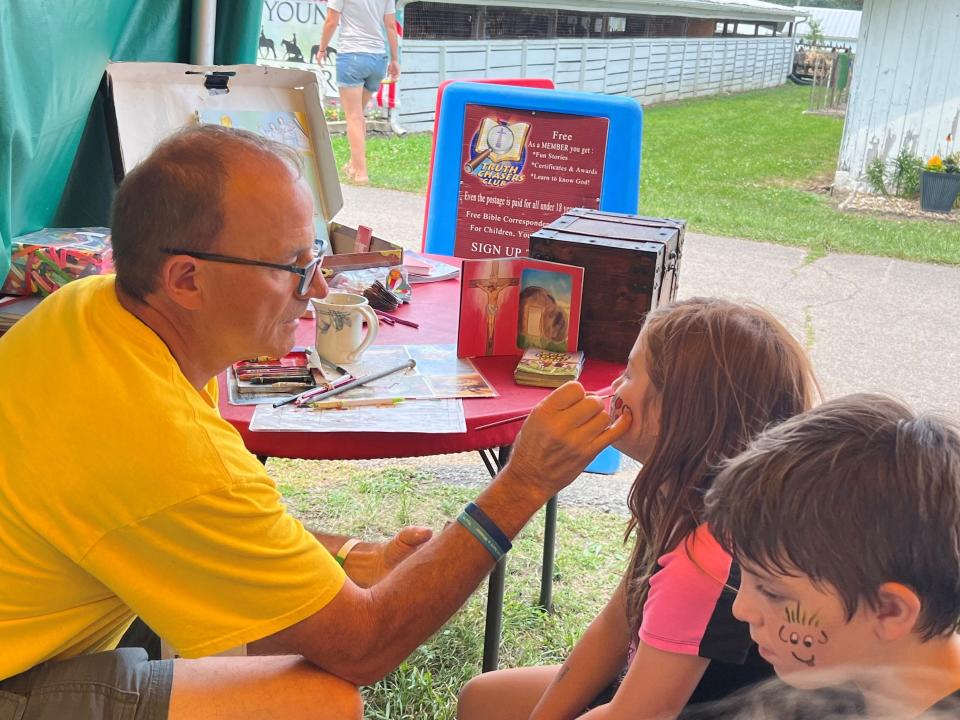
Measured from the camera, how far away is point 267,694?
56.6 inches

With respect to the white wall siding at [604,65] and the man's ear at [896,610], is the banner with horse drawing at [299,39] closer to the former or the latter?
the white wall siding at [604,65]

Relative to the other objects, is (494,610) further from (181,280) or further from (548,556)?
(181,280)

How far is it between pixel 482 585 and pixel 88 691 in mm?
1650

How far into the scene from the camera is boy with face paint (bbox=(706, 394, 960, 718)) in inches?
32.6

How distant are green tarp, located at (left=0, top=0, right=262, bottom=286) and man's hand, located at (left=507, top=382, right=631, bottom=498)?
141 cm

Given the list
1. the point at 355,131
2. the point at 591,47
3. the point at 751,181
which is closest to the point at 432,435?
the point at 355,131

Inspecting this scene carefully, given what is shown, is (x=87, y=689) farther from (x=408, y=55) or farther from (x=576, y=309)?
(x=408, y=55)

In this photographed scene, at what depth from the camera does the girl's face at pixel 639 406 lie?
4.89 feet

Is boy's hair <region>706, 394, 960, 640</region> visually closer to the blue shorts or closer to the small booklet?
the small booklet

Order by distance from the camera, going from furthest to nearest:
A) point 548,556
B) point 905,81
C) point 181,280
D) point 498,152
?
1. point 905,81
2. point 498,152
3. point 548,556
4. point 181,280

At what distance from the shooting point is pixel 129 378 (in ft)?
4.30

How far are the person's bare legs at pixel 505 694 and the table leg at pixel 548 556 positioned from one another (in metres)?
0.92

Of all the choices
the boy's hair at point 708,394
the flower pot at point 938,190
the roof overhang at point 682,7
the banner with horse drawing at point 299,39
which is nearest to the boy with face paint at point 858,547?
the boy's hair at point 708,394

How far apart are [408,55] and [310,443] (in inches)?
478
